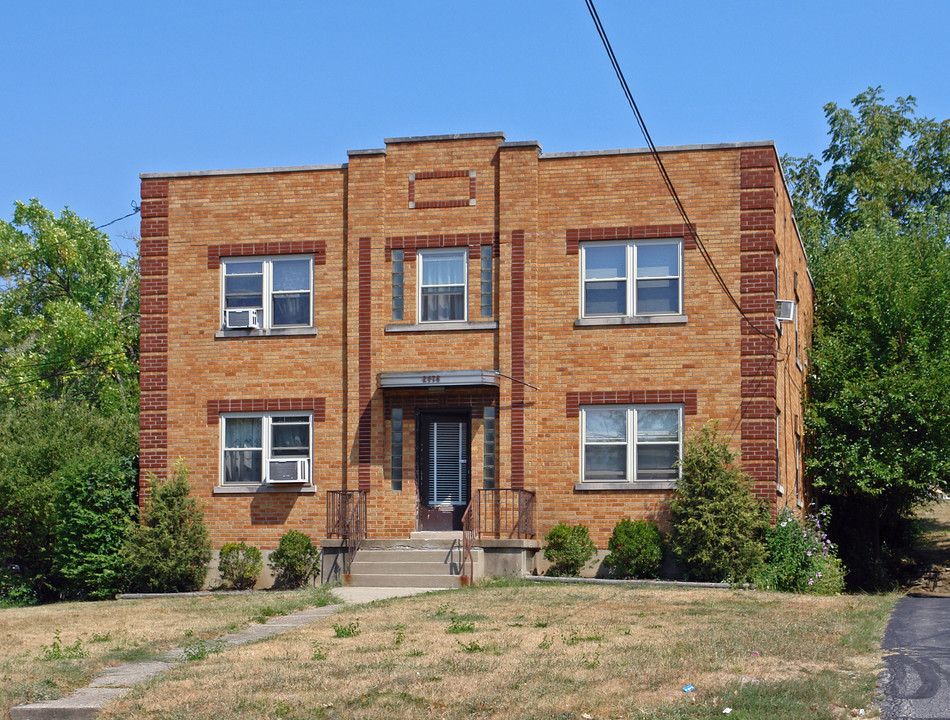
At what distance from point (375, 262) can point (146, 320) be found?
488 cm

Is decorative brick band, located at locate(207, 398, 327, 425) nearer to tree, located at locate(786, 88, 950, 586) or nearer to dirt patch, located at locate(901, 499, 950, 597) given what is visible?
tree, located at locate(786, 88, 950, 586)

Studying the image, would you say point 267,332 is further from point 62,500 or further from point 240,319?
point 62,500

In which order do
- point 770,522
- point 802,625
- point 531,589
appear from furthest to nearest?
point 770,522 < point 531,589 < point 802,625

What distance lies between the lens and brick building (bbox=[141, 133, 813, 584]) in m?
21.9

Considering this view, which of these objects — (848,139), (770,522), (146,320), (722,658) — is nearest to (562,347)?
(770,522)

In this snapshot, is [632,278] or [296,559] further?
[632,278]

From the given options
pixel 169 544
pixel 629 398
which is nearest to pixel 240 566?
pixel 169 544

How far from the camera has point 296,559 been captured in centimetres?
2186

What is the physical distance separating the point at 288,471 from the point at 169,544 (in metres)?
2.55

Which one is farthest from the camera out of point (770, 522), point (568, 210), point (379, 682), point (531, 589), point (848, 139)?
point (848, 139)

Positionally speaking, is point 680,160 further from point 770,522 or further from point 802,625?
point 802,625

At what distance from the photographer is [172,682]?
1128 centimetres

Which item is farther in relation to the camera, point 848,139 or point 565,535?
point 848,139

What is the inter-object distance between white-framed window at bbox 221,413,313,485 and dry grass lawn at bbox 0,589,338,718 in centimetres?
319
